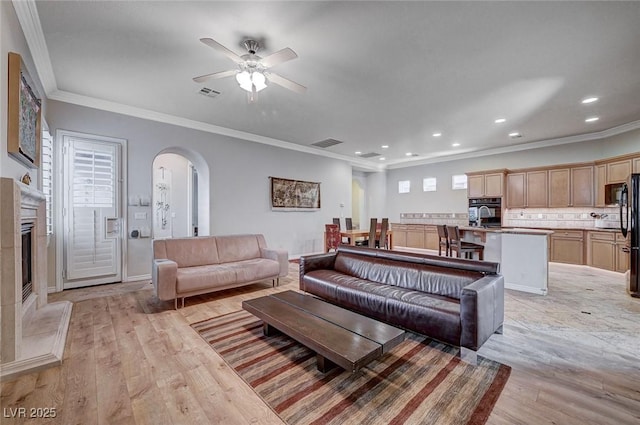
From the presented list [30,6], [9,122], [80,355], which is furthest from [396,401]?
[30,6]

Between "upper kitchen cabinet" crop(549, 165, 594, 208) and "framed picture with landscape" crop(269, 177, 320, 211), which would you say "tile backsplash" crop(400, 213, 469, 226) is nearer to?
"upper kitchen cabinet" crop(549, 165, 594, 208)

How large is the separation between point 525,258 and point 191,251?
498cm

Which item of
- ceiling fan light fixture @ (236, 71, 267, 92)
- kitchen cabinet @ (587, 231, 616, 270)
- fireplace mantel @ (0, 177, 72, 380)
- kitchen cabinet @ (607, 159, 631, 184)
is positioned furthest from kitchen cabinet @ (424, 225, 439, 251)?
fireplace mantel @ (0, 177, 72, 380)

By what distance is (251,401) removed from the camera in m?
1.73

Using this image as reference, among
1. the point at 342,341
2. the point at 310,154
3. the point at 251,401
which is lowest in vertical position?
the point at 251,401

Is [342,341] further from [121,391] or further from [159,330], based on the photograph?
[159,330]

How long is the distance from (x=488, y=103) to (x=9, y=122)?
572cm

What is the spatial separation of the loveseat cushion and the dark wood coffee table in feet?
3.15

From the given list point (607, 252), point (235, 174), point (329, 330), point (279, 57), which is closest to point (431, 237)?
point (607, 252)

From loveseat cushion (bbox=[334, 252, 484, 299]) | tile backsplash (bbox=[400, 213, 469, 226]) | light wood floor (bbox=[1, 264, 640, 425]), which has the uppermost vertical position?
tile backsplash (bbox=[400, 213, 469, 226])

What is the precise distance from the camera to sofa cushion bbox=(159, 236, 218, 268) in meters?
3.88

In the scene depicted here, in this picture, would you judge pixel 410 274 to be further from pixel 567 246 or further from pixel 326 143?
pixel 567 246

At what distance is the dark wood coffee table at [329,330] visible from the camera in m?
1.75

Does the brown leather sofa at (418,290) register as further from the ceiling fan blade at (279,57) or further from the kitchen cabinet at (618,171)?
the kitchen cabinet at (618,171)
